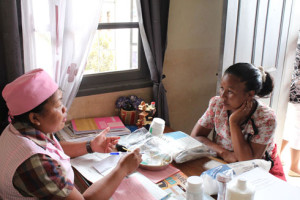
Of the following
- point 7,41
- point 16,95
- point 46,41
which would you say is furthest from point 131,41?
point 16,95

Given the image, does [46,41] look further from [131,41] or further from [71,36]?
[131,41]

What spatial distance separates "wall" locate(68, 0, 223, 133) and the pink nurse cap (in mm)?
906

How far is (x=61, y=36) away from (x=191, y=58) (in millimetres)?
1047

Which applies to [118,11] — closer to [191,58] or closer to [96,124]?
[191,58]

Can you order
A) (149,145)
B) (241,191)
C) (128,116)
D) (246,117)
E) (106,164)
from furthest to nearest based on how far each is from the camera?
(128,116)
(246,117)
(149,145)
(106,164)
(241,191)

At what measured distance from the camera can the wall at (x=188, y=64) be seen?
2.21 m

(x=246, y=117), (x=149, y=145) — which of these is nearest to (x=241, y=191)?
(x=149, y=145)

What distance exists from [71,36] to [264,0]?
1.34m

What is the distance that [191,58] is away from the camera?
94.2 inches

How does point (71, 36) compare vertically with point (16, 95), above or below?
above

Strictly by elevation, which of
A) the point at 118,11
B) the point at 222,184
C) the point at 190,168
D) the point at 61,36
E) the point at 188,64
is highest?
the point at 118,11

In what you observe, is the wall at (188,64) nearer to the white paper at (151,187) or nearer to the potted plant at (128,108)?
the potted plant at (128,108)

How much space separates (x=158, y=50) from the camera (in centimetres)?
208

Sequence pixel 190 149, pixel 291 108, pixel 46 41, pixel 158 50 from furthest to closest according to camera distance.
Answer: pixel 291 108 → pixel 158 50 → pixel 46 41 → pixel 190 149
